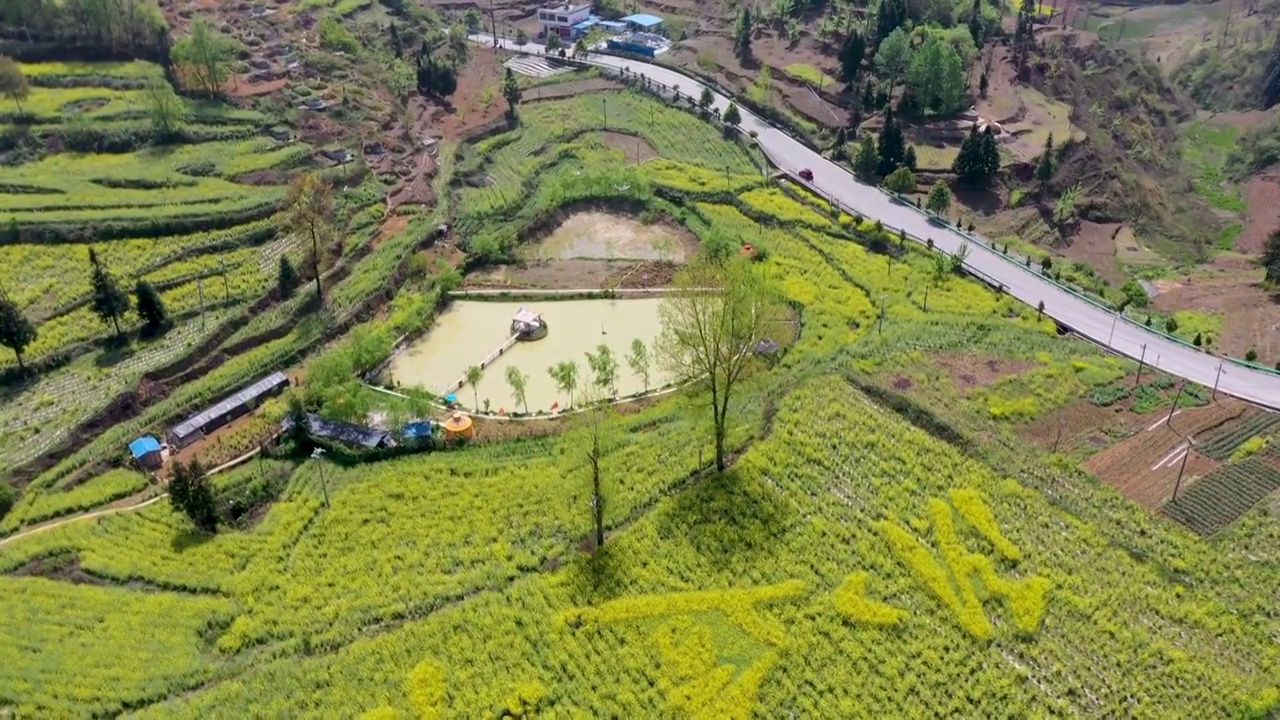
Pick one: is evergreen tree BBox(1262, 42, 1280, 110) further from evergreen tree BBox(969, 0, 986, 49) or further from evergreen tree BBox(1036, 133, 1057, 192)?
evergreen tree BBox(1036, 133, 1057, 192)

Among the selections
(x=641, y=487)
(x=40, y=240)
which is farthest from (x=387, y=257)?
(x=641, y=487)

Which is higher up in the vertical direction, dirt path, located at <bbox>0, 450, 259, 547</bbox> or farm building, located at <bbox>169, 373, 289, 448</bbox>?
farm building, located at <bbox>169, 373, 289, 448</bbox>

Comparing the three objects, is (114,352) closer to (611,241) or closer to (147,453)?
(147,453)

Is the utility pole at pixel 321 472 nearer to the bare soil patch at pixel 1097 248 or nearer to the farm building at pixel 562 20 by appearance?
the bare soil patch at pixel 1097 248

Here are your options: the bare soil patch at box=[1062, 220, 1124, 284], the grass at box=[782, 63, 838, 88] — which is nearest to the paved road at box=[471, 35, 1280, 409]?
the grass at box=[782, 63, 838, 88]

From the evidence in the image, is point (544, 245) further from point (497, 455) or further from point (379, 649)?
point (379, 649)

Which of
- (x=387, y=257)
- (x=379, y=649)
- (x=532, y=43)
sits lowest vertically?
(x=379, y=649)
